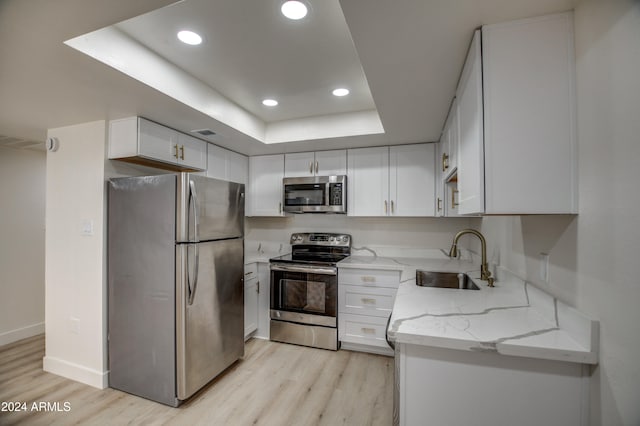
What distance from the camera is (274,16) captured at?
1.43 meters

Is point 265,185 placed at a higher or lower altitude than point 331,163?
lower

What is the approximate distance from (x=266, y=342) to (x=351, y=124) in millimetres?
2466

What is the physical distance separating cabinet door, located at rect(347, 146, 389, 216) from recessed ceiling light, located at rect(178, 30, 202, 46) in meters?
1.92

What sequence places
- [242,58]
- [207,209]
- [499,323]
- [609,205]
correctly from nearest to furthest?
[609,205] < [499,323] < [242,58] < [207,209]

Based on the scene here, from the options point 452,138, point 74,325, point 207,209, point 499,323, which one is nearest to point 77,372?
point 74,325

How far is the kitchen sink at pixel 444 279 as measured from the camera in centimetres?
223

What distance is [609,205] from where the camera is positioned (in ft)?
2.91

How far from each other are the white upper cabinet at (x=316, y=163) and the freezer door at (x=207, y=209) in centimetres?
93

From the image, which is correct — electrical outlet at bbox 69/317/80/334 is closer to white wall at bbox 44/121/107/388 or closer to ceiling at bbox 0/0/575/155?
white wall at bbox 44/121/107/388

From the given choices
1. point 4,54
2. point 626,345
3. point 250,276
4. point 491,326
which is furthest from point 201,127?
point 626,345

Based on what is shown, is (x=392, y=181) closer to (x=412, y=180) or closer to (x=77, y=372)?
(x=412, y=180)

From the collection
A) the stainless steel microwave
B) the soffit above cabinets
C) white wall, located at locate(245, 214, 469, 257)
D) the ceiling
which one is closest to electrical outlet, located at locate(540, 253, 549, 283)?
the ceiling

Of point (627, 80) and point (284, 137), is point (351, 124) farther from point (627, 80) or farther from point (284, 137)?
point (627, 80)

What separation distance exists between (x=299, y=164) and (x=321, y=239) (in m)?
0.95
